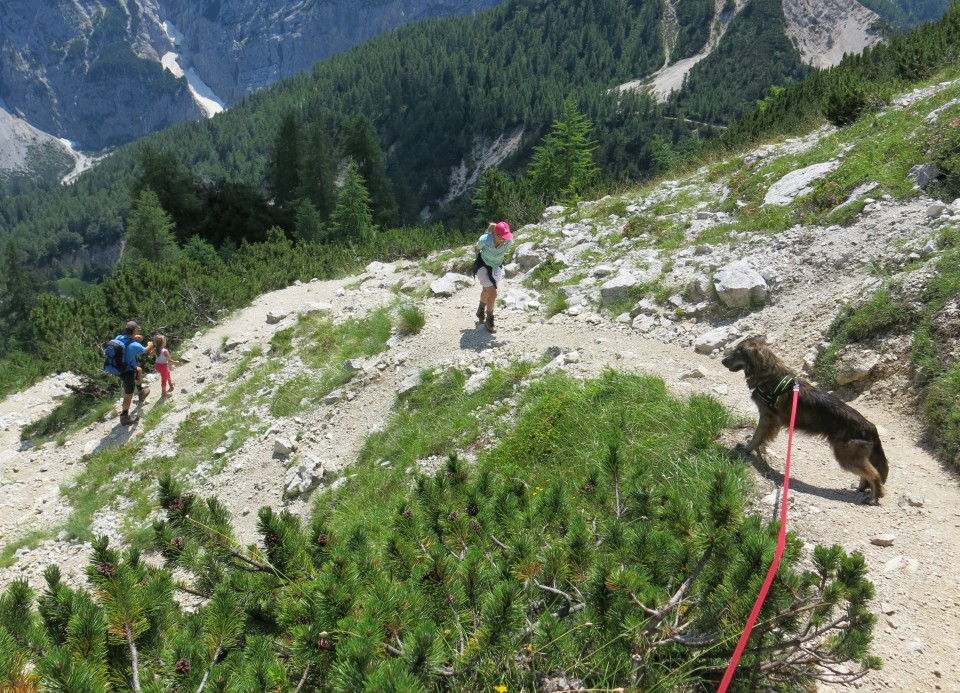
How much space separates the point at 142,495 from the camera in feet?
27.3

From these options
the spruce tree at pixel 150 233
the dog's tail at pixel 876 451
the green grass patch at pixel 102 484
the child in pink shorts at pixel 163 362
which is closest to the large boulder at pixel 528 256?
the child in pink shorts at pixel 163 362

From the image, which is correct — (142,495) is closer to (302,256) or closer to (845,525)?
(845,525)

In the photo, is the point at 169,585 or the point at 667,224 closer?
the point at 169,585

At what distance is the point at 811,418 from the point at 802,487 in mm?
571

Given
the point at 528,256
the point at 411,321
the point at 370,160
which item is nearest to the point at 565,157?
the point at 528,256

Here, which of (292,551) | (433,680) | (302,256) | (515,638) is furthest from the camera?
(302,256)

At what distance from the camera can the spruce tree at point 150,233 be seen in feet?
87.5

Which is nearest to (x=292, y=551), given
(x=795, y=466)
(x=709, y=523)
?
(x=709, y=523)


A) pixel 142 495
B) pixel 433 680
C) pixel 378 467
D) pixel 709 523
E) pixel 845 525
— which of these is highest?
→ pixel 433 680

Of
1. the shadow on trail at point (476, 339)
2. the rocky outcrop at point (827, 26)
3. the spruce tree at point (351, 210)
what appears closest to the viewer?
the shadow on trail at point (476, 339)

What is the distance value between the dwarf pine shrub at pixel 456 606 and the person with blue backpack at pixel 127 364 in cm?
897

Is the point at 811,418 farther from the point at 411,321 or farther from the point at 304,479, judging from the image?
Result: the point at 411,321

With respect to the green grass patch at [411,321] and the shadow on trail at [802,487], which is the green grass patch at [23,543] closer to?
the green grass patch at [411,321]

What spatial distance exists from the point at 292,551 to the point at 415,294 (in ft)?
29.3
